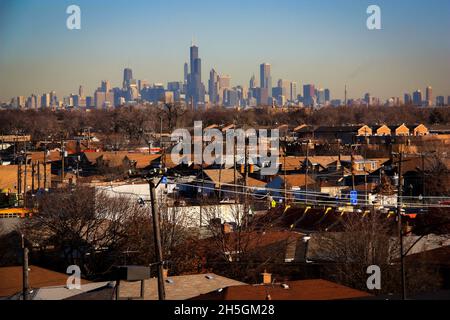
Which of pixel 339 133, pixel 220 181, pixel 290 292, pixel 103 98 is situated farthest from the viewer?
pixel 103 98

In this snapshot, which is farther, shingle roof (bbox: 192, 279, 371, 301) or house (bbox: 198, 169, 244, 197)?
house (bbox: 198, 169, 244, 197)

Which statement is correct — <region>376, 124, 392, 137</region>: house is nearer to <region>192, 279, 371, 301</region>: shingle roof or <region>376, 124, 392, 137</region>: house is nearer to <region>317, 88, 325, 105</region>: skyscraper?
<region>192, 279, 371, 301</region>: shingle roof

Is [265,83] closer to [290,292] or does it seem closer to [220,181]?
[220,181]

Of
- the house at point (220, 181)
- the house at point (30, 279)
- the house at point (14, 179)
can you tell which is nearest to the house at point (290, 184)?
the house at point (220, 181)

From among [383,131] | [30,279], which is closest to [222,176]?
[30,279]

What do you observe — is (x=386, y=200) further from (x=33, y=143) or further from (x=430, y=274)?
(x=33, y=143)

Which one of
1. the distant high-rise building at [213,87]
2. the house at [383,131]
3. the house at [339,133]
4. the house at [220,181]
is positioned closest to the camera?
the house at [220,181]

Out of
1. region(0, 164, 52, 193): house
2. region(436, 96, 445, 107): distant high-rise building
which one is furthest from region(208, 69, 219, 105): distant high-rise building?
region(0, 164, 52, 193): house

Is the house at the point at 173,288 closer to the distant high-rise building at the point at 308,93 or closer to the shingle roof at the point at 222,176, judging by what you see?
the shingle roof at the point at 222,176

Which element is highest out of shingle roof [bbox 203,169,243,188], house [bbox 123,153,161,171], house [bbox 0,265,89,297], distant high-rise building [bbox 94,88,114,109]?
distant high-rise building [bbox 94,88,114,109]
